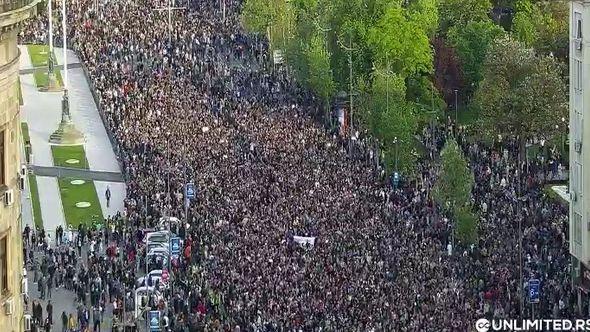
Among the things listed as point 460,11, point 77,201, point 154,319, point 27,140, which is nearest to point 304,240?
point 154,319

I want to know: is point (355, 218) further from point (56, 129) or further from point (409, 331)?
point (56, 129)

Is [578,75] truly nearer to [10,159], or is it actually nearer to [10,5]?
[10,159]

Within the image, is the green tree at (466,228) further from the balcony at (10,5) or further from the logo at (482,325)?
the balcony at (10,5)

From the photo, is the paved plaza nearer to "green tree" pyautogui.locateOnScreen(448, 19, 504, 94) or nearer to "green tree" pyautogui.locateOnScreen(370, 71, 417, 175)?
"green tree" pyautogui.locateOnScreen(370, 71, 417, 175)

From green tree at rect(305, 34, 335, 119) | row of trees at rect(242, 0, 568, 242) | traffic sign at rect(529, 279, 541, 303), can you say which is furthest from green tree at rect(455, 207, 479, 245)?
green tree at rect(305, 34, 335, 119)

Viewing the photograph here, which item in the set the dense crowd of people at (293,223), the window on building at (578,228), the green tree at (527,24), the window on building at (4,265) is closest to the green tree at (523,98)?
the dense crowd of people at (293,223)

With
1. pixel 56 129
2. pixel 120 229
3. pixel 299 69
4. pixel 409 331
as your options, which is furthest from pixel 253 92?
pixel 409 331
